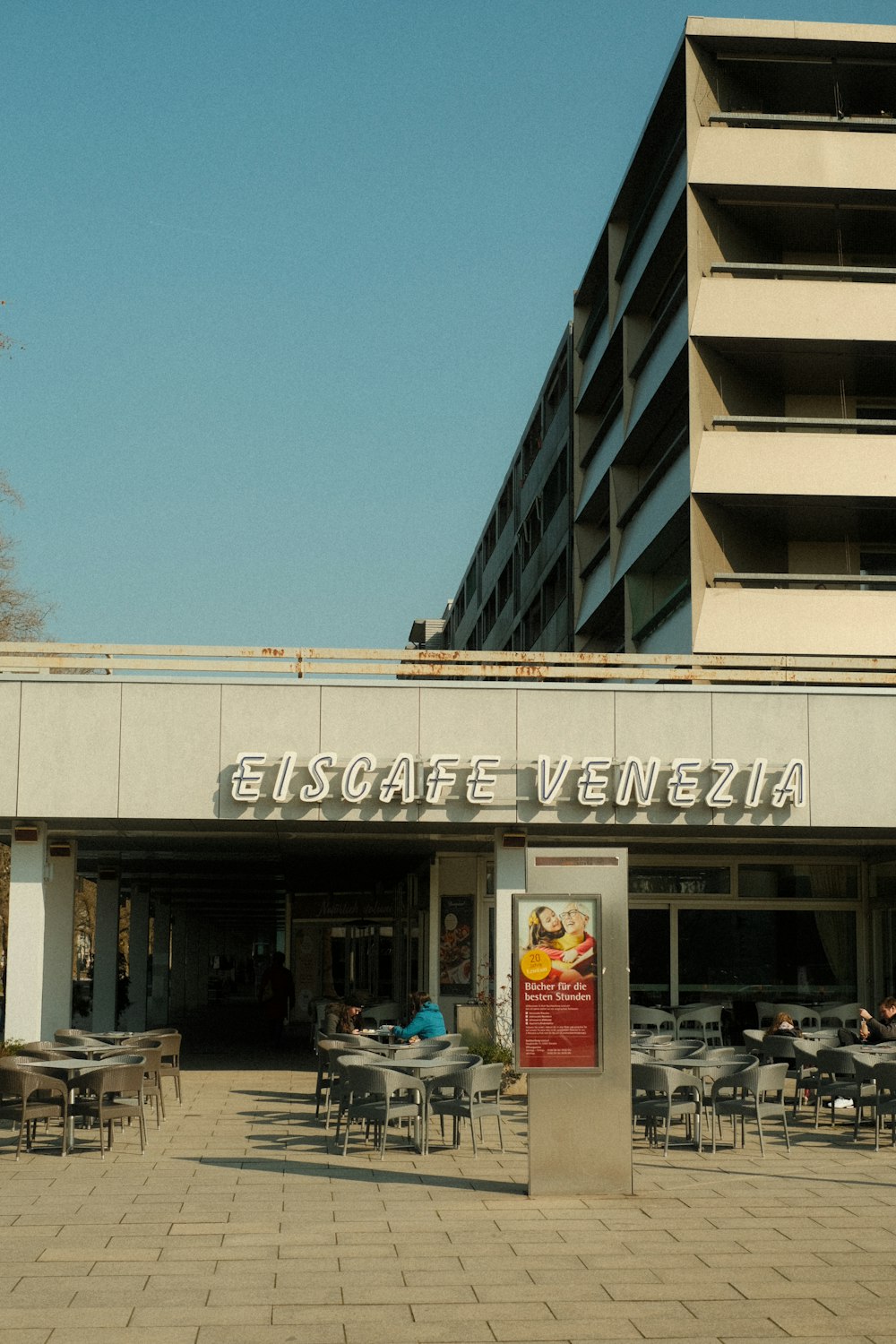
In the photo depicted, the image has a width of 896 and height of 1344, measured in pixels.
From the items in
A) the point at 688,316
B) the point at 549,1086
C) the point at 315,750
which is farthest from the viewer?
the point at 688,316

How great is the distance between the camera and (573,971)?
38.5 feet

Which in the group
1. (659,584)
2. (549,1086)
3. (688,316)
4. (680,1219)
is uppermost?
(688,316)

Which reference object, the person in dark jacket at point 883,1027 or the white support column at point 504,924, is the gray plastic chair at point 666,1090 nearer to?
the person in dark jacket at point 883,1027

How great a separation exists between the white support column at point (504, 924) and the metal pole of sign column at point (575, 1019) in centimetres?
757

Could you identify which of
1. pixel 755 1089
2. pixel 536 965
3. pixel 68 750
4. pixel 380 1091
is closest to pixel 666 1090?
pixel 755 1089

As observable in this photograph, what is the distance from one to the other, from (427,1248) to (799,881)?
51.3 ft

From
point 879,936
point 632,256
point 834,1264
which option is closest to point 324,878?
point 879,936

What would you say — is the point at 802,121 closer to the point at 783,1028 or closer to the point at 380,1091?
the point at 783,1028

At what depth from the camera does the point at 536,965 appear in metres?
11.8

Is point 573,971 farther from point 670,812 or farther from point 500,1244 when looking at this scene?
point 670,812

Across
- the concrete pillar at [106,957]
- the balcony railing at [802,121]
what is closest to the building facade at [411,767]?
the concrete pillar at [106,957]

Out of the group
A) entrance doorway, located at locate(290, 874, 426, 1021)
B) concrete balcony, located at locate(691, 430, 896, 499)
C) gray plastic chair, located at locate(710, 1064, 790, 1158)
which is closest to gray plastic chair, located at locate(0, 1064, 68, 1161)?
gray plastic chair, located at locate(710, 1064, 790, 1158)

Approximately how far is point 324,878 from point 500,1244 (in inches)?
907

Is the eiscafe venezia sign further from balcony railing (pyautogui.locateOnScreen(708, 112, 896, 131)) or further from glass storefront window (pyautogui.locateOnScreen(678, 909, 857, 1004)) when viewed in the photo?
balcony railing (pyautogui.locateOnScreen(708, 112, 896, 131))
